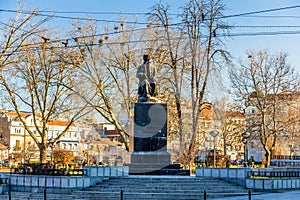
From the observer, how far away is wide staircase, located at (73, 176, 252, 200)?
17.5m

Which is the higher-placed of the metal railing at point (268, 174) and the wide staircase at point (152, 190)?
the metal railing at point (268, 174)

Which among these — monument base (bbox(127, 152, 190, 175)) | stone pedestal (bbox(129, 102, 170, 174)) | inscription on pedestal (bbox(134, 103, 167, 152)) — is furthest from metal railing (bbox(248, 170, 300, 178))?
inscription on pedestal (bbox(134, 103, 167, 152))

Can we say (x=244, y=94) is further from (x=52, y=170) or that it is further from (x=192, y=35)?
(x=52, y=170)

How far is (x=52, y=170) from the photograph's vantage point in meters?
19.5

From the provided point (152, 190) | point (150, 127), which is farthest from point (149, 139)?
point (152, 190)

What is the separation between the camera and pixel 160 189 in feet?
61.1

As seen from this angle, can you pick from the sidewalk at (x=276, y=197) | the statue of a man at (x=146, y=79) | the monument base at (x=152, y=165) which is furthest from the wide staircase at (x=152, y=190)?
the statue of a man at (x=146, y=79)

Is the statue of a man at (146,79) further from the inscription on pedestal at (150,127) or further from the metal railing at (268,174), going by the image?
the metal railing at (268,174)

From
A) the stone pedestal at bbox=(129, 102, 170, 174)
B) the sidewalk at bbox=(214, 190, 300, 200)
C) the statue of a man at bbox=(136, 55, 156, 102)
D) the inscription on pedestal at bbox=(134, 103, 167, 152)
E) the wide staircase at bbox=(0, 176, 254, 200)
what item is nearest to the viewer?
the sidewalk at bbox=(214, 190, 300, 200)

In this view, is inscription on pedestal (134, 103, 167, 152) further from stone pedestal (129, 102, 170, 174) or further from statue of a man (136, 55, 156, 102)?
statue of a man (136, 55, 156, 102)

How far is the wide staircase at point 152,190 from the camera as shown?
17.4 meters

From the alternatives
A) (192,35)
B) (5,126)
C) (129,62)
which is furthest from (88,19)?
(5,126)

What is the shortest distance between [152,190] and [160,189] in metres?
0.37

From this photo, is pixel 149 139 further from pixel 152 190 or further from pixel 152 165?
pixel 152 190
